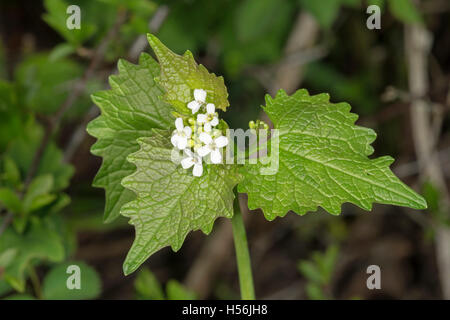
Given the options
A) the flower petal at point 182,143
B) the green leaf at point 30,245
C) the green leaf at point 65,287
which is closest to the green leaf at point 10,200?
the green leaf at point 30,245

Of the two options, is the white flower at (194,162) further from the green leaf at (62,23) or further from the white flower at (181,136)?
the green leaf at (62,23)

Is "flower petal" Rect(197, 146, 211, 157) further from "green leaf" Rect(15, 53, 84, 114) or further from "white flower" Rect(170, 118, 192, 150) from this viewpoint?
"green leaf" Rect(15, 53, 84, 114)

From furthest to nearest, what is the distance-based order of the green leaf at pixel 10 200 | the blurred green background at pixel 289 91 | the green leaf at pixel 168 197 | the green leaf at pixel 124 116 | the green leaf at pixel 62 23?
1. the blurred green background at pixel 289 91
2. the green leaf at pixel 62 23
3. the green leaf at pixel 10 200
4. the green leaf at pixel 124 116
5. the green leaf at pixel 168 197

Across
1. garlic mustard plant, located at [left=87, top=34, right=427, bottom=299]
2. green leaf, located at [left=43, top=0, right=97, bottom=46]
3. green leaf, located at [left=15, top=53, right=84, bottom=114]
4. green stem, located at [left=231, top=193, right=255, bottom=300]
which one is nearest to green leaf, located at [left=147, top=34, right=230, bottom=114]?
garlic mustard plant, located at [left=87, top=34, right=427, bottom=299]

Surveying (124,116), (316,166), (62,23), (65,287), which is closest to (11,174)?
(65,287)

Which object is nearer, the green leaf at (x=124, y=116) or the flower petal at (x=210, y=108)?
the flower petal at (x=210, y=108)
